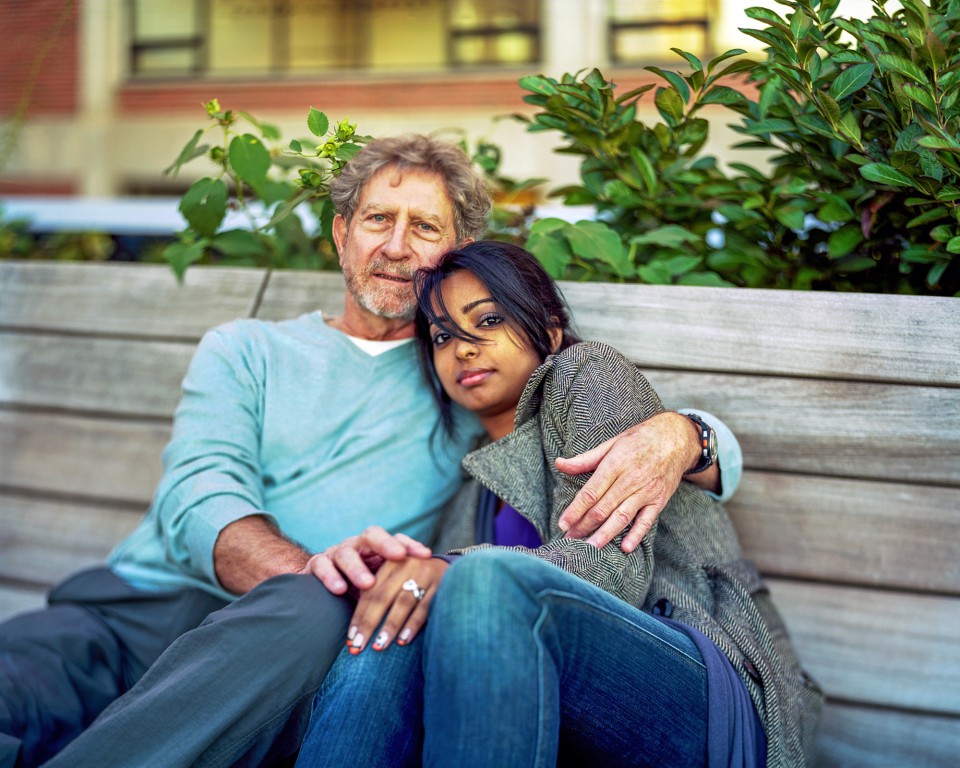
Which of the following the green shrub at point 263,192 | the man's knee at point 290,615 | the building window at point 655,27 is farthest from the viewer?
the building window at point 655,27

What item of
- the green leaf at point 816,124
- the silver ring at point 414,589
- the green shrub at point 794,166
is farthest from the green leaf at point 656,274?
the silver ring at point 414,589

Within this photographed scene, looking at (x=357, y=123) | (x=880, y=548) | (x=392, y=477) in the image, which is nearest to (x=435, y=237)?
(x=357, y=123)

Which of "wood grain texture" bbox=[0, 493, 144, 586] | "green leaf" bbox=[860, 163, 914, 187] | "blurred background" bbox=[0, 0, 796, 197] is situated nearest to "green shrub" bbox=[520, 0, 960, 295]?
"green leaf" bbox=[860, 163, 914, 187]

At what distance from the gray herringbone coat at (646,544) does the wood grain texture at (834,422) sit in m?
0.21

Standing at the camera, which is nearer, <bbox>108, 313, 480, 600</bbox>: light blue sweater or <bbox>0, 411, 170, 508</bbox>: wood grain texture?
<bbox>108, 313, 480, 600</bbox>: light blue sweater

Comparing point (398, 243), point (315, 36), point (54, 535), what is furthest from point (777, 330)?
point (315, 36)

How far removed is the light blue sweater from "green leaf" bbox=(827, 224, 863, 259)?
0.82 meters

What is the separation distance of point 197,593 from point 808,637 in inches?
48.0

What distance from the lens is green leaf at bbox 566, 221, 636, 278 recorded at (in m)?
2.07

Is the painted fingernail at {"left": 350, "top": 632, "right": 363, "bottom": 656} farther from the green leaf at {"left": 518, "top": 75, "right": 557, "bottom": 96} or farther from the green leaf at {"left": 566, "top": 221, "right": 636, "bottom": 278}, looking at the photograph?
Answer: the green leaf at {"left": 518, "top": 75, "right": 557, "bottom": 96}

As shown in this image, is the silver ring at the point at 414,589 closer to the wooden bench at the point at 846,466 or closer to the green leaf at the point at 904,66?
the wooden bench at the point at 846,466

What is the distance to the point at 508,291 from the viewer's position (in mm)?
1758

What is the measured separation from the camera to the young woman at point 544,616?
1.22m

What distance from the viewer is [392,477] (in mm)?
1905
